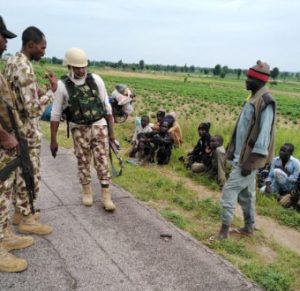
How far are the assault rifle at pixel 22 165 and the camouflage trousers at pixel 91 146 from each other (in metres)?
1.01

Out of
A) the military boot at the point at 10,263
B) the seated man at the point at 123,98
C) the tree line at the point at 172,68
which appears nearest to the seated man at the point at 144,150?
the seated man at the point at 123,98

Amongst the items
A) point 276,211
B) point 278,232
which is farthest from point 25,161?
point 276,211

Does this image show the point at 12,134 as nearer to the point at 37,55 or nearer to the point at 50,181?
the point at 37,55

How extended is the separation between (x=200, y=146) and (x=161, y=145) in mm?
767

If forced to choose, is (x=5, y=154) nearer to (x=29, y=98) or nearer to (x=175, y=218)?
(x=29, y=98)

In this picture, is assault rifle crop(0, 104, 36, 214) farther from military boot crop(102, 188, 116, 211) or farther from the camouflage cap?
military boot crop(102, 188, 116, 211)

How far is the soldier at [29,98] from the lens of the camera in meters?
3.42

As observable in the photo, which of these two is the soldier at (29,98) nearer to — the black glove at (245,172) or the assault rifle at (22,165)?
the assault rifle at (22,165)

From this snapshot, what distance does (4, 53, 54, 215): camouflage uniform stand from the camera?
3.41 metres

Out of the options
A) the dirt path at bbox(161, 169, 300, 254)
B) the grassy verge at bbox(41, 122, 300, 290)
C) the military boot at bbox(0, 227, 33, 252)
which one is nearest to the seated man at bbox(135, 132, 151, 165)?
the grassy verge at bbox(41, 122, 300, 290)

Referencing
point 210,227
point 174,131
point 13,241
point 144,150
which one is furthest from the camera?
point 174,131

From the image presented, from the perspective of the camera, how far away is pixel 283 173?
5.59 metres

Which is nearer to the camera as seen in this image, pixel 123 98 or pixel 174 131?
pixel 174 131

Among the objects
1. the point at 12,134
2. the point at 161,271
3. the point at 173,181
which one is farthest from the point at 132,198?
the point at 12,134
